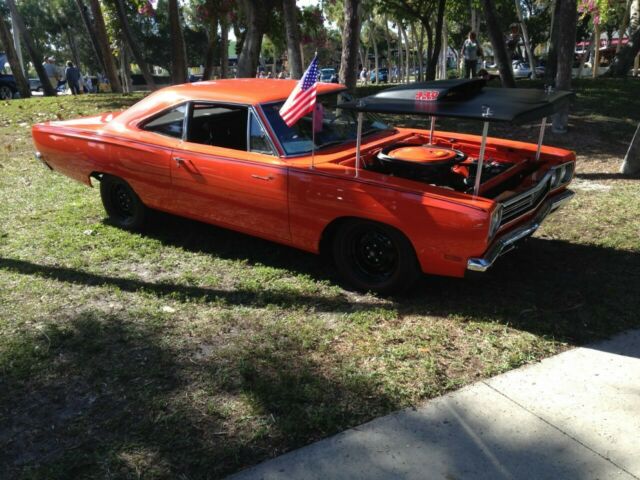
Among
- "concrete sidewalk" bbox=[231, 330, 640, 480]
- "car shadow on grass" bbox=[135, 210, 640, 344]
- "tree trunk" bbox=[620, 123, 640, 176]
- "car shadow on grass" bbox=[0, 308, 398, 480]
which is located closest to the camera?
"concrete sidewalk" bbox=[231, 330, 640, 480]

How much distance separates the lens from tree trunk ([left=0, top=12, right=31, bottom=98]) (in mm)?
16688

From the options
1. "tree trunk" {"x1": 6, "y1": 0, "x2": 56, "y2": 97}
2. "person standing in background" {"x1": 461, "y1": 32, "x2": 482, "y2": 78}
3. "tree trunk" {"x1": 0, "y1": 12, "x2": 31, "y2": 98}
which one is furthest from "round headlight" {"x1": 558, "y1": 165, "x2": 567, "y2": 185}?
"tree trunk" {"x1": 6, "y1": 0, "x2": 56, "y2": 97}

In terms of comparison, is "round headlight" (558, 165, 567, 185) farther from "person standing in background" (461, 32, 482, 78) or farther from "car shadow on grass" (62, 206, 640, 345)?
"person standing in background" (461, 32, 482, 78)

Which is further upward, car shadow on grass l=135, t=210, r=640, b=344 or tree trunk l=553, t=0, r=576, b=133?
tree trunk l=553, t=0, r=576, b=133

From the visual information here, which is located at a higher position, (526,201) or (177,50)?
(177,50)

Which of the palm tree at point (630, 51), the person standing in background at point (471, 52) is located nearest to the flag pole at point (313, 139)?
the person standing in background at point (471, 52)

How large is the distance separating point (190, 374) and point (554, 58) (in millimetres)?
15192

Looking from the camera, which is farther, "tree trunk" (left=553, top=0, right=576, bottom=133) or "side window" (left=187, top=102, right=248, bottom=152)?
"tree trunk" (left=553, top=0, right=576, bottom=133)

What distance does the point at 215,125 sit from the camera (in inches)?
196

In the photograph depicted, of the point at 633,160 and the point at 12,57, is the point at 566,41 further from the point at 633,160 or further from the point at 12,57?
the point at 12,57

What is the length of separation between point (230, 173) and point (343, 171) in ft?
3.32

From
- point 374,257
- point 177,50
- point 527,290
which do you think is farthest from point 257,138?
point 177,50

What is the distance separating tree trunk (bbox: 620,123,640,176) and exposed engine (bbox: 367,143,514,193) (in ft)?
12.4

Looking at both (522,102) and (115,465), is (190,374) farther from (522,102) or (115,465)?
(522,102)
